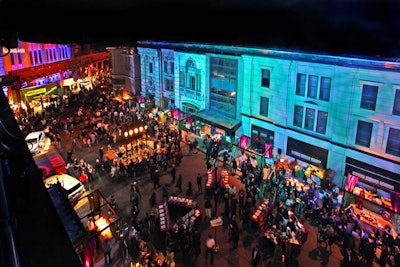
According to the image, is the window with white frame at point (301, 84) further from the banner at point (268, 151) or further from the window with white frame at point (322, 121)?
the banner at point (268, 151)

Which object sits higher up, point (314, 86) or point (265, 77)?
point (265, 77)

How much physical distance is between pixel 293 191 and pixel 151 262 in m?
10.8

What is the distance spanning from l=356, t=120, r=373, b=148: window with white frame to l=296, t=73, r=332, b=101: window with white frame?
310cm

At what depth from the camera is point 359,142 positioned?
22719 mm

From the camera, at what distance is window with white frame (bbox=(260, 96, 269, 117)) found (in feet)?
93.6

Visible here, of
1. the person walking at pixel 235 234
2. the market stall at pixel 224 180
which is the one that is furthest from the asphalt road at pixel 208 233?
the market stall at pixel 224 180

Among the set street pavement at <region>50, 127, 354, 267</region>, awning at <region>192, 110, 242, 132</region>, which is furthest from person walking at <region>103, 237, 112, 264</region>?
awning at <region>192, 110, 242, 132</region>

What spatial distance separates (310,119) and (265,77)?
5.36 m

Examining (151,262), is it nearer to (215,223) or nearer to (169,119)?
(215,223)

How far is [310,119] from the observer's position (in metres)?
25.5

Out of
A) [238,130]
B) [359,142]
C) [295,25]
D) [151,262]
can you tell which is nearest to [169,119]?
[238,130]

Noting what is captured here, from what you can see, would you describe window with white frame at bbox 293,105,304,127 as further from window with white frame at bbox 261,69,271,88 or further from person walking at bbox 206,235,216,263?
person walking at bbox 206,235,216,263

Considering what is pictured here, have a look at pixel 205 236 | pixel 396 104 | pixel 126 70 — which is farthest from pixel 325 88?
pixel 126 70

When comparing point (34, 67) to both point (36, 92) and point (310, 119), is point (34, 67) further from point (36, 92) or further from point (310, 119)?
point (310, 119)
